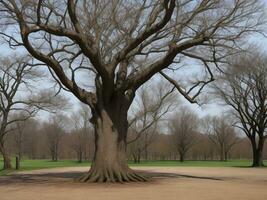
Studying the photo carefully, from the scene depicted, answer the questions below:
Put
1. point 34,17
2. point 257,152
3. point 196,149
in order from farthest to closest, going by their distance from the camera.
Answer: point 196,149 → point 257,152 → point 34,17

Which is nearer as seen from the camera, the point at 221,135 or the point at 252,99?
the point at 252,99

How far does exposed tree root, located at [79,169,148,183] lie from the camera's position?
2308 cm

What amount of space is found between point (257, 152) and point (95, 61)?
34.6 meters

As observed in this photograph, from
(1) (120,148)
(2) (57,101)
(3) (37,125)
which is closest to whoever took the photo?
(1) (120,148)

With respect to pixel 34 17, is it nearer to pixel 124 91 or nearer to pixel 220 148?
pixel 124 91

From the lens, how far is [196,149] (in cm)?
9756

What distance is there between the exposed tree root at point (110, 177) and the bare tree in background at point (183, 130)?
6585 centimetres

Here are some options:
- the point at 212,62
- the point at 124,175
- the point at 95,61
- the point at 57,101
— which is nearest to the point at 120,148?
the point at 124,175

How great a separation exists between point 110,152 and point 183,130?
67507 mm

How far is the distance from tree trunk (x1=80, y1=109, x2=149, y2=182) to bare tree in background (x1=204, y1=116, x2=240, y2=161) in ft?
218

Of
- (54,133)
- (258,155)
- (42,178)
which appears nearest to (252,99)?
(258,155)

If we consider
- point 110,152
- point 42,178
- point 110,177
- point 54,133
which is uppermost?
point 54,133

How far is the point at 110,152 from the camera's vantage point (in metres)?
24.0

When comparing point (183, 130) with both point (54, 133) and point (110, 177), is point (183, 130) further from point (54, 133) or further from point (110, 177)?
point (110, 177)
